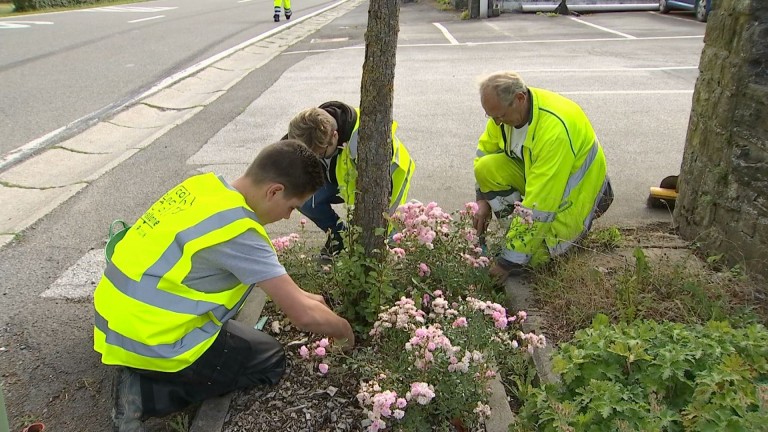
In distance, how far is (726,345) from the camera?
202cm

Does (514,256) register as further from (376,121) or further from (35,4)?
(35,4)

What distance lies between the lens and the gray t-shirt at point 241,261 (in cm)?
231

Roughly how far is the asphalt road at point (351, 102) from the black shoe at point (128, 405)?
12.1 inches

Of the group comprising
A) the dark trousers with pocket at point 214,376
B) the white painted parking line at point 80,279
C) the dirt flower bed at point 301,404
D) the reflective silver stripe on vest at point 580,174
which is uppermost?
the reflective silver stripe on vest at point 580,174

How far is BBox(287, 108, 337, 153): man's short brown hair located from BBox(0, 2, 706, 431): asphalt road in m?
1.27

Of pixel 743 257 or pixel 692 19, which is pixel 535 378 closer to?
pixel 743 257

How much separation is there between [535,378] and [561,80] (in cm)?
725

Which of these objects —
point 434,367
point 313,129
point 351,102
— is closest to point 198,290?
point 434,367

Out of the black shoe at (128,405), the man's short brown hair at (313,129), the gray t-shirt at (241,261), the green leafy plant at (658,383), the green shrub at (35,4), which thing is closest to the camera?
the green leafy plant at (658,383)

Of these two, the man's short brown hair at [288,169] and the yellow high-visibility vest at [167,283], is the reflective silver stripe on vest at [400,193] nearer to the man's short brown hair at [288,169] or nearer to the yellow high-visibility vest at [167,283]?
the man's short brown hair at [288,169]

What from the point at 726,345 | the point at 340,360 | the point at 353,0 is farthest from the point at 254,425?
the point at 353,0

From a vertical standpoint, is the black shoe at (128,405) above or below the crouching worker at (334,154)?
below

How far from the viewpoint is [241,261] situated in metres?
2.32

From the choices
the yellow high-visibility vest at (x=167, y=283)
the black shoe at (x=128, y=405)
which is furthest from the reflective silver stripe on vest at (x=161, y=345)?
the black shoe at (x=128, y=405)
